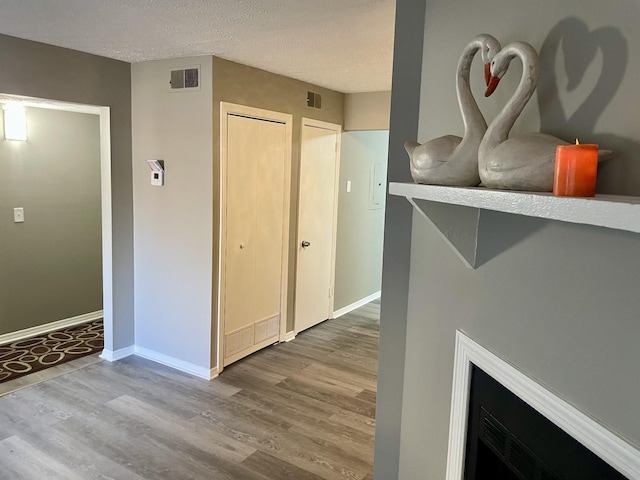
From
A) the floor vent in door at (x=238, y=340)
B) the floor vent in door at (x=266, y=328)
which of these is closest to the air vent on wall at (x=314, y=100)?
the floor vent in door at (x=266, y=328)

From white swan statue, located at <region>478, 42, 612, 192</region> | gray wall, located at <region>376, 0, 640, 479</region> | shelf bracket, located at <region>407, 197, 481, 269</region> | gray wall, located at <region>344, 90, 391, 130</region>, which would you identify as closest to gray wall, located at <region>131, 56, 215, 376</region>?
gray wall, located at <region>344, 90, 391, 130</region>

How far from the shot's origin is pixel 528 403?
1.06 m

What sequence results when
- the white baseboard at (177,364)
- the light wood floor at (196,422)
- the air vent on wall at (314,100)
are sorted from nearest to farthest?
the light wood floor at (196,422), the white baseboard at (177,364), the air vent on wall at (314,100)

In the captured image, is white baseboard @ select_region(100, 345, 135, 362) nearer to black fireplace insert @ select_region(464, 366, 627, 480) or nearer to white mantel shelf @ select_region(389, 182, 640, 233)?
black fireplace insert @ select_region(464, 366, 627, 480)

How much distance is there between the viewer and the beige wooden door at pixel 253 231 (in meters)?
3.74

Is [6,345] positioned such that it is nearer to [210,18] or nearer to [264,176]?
[264,176]

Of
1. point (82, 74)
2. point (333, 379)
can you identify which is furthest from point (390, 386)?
point (82, 74)

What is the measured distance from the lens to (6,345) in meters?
4.22

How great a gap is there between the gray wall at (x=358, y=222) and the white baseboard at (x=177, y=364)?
197 cm

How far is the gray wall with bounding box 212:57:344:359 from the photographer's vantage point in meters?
3.51

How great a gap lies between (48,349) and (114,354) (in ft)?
2.18

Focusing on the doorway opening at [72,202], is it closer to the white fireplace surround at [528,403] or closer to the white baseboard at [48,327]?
the white baseboard at [48,327]

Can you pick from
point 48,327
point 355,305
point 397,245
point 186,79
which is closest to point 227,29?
point 186,79

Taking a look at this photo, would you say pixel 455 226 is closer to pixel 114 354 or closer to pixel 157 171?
pixel 157 171
